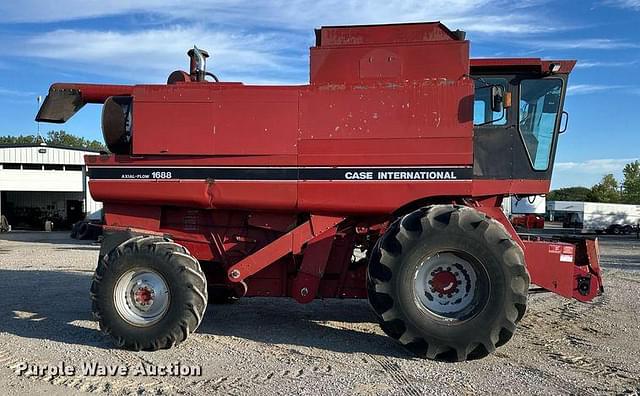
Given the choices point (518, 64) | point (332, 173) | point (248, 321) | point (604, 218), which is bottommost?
point (604, 218)

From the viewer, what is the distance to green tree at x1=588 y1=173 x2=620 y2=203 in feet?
237

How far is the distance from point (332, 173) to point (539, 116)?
255 cm

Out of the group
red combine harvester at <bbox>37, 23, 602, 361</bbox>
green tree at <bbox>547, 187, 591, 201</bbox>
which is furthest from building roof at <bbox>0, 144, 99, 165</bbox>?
green tree at <bbox>547, 187, 591, 201</bbox>

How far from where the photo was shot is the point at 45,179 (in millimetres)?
40219

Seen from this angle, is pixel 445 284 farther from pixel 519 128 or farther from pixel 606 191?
pixel 606 191

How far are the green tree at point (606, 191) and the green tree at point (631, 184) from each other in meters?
3.48

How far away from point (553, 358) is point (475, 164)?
87.5 inches

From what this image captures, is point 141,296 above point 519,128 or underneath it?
underneath

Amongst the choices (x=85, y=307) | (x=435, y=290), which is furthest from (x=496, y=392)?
(x=85, y=307)

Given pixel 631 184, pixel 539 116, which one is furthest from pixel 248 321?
pixel 631 184

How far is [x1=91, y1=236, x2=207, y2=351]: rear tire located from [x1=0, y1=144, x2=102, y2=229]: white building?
3467 cm

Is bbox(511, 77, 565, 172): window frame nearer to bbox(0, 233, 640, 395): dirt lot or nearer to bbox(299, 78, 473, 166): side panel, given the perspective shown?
bbox(299, 78, 473, 166): side panel

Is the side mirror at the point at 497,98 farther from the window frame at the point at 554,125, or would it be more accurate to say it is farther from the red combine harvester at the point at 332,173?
the window frame at the point at 554,125

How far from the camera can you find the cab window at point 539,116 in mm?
6684
